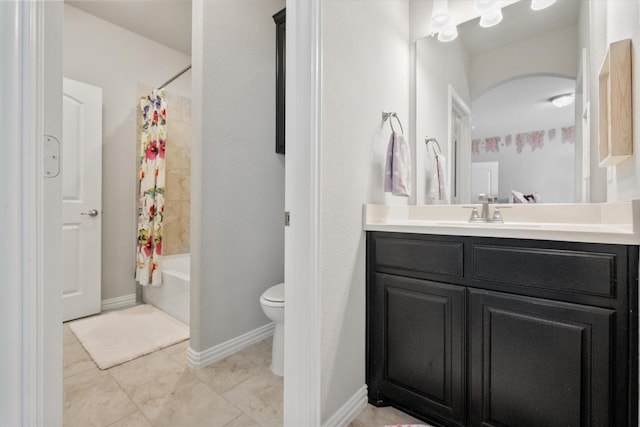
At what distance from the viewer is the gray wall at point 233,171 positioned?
1.77m

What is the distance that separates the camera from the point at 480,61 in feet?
5.74

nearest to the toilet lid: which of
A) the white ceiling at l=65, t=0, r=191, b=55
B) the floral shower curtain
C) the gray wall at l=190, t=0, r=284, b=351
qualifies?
the gray wall at l=190, t=0, r=284, b=351

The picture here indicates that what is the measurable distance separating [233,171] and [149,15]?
74.1 inches

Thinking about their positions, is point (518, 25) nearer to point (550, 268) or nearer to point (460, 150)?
point (460, 150)

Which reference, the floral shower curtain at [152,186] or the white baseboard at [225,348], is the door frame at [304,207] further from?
the floral shower curtain at [152,186]

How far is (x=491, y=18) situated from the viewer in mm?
1651

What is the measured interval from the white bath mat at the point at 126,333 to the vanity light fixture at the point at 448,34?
8.65ft

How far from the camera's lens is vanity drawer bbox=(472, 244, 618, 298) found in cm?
93

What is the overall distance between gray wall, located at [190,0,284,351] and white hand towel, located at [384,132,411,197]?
982mm

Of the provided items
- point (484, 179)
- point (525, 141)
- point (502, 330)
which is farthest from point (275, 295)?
point (525, 141)

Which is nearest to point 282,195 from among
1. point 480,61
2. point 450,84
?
point 450,84

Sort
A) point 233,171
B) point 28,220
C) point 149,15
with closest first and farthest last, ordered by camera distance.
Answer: point 28,220, point 233,171, point 149,15

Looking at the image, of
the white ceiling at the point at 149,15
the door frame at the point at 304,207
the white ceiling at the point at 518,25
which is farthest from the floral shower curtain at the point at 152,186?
the white ceiling at the point at 518,25

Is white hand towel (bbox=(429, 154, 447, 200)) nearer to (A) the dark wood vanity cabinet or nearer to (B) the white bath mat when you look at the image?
(A) the dark wood vanity cabinet
